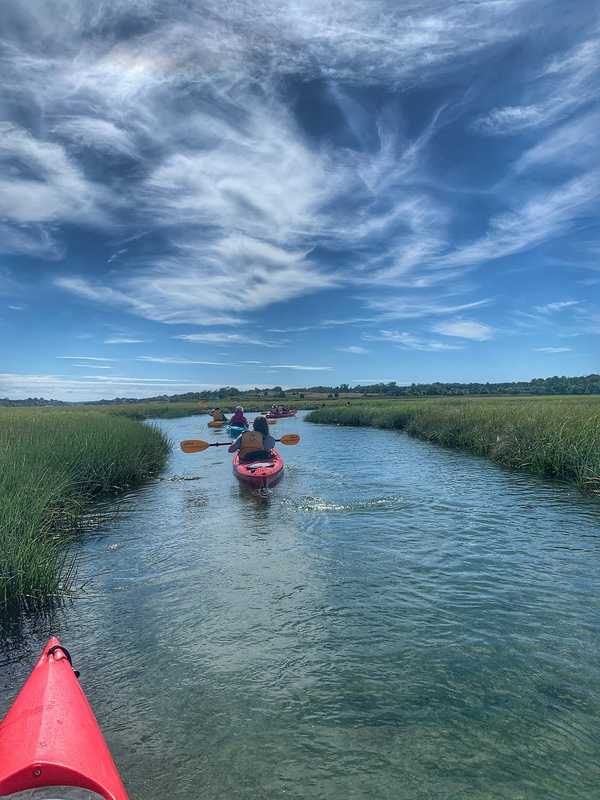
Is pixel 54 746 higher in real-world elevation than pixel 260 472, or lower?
higher

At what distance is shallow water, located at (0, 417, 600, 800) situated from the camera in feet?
13.0

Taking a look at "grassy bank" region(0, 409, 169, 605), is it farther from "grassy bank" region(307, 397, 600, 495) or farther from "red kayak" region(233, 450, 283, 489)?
"grassy bank" region(307, 397, 600, 495)

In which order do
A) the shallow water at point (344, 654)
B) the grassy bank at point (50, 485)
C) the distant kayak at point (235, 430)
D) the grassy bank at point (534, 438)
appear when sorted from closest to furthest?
the shallow water at point (344, 654)
the grassy bank at point (50, 485)
the grassy bank at point (534, 438)
the distant kayak at point (235, 430)

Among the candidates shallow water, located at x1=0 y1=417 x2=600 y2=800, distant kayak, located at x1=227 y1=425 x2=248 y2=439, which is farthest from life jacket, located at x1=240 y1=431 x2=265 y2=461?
distant kayak, located at x1=227 y1=425 x2=248 y2=439

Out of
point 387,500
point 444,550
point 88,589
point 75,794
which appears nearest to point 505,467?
point 387,500

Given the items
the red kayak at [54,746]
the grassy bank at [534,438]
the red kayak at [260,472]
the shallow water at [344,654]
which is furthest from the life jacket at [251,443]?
the red kayak at [54,746]

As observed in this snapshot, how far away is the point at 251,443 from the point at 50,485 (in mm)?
7840

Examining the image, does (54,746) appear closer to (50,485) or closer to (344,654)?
(344,654)

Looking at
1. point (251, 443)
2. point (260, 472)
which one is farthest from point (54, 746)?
point (251, 443)

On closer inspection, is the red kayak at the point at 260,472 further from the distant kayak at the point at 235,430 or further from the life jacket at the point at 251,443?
the distant kayak at the point at 235,430

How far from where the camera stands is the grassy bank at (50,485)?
6.66 m

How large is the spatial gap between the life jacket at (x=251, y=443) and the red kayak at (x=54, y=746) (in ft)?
43.8

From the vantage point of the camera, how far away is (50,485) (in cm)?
997

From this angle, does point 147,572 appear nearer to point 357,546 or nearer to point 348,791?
point 357,546
